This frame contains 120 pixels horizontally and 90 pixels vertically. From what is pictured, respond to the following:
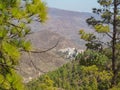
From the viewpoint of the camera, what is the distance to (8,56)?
733 centimetres

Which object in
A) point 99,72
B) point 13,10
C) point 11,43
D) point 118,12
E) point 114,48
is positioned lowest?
point 99,72

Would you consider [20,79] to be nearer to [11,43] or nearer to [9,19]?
[11,43]

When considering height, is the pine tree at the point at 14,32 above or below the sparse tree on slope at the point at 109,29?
above

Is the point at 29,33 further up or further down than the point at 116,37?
further up

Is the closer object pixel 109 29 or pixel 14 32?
pixel 14 32

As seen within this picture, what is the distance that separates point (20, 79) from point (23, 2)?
5.32 feet

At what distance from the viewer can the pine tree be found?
281 inches

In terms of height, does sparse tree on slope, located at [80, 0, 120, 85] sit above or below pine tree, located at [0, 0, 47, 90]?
below

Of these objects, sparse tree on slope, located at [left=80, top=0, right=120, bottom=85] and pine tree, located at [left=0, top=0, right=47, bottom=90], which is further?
sparse tree on slope, located at [left=80, top=0, right=120, bottom=85]

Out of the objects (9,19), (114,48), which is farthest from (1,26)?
(114,48)

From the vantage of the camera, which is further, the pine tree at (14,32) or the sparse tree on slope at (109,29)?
the sparse tree on slope at (109,29)

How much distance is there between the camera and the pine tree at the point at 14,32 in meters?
7.13

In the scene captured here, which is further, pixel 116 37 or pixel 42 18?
pixel 116 37

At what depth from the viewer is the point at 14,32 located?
762cm
